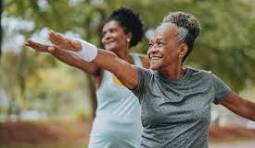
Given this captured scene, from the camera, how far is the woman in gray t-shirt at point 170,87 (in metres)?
2.73

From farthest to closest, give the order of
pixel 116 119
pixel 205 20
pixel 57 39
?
pixel 205 20 < pixel 116 119 < pixel 57 39

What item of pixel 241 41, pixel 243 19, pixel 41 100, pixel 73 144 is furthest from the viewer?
pixel 41 100

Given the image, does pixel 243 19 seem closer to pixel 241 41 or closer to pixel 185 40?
pixel 241 41

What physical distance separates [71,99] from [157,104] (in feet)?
148

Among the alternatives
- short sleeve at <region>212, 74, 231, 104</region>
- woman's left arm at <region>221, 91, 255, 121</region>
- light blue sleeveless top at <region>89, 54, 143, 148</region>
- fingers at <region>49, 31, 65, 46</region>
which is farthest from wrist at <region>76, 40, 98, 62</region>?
light blue sleeveless top at <region>89, 54, 143, 148</region>

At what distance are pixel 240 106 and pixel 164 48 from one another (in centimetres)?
58

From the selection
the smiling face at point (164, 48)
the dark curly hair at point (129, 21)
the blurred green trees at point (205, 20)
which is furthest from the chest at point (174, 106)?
the blurred green trees at point (205, 20)

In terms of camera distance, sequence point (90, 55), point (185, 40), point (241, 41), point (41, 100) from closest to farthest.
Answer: point (90, 55) < point (185, 40) < point (241, 41) < point (41, 100)

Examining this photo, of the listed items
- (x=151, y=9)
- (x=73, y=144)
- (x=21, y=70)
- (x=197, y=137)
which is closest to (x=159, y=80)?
(x=197, y=137)

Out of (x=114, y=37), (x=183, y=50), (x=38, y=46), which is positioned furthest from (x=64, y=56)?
(x=183, y=50)

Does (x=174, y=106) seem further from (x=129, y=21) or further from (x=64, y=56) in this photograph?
Result: (x=129, y=21)

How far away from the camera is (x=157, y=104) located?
9.04 feet

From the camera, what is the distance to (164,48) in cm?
281

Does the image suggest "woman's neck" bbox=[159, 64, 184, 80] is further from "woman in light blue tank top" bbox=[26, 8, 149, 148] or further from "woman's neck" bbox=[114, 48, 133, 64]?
"woman's neck" bbox=[114, 48, 133, 64]
